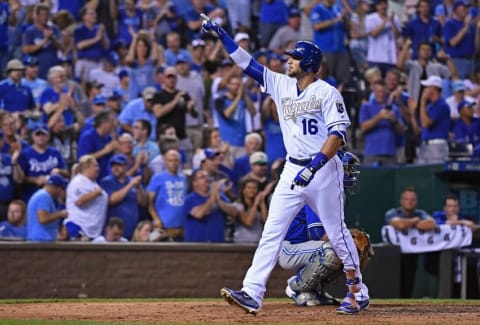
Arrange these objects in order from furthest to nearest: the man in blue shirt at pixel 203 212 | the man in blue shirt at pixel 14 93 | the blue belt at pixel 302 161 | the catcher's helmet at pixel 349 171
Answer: the man in blue shirt at pixel 14 93
the man in blue shirt at pixel 203 212
the catcher's helmet at pixel 349 171
the blue belt at pixel 302 161

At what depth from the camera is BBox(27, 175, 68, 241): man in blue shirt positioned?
13.1 m

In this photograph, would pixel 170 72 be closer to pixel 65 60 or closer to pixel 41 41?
pixel 65 60

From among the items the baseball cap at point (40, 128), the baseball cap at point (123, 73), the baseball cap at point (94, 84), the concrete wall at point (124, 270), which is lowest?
the concrete wall at point (124, 270)

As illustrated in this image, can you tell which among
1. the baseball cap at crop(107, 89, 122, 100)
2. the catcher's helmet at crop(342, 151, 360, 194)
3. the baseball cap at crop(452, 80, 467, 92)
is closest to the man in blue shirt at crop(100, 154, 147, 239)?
the baseball cap at crop(107, 89, 122, 100)

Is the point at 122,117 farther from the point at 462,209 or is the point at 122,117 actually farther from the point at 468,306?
the point at 468,306

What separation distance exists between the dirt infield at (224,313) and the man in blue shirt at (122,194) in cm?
278

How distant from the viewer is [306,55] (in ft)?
30.3

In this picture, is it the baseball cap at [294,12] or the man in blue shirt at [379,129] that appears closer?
the man in blue shirt at [379,129]

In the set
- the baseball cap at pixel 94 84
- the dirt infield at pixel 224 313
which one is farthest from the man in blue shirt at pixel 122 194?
the dirt infield at pixel 224 313

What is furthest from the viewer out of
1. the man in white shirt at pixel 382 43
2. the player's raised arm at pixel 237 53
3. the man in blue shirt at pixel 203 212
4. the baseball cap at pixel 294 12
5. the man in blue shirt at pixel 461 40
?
the man in blue shirt at pixel 461 40

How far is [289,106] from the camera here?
925 centimetres

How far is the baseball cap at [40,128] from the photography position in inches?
557

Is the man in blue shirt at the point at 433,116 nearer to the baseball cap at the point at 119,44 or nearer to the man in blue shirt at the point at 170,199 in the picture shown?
the man in blue shirt at the point at 170,199

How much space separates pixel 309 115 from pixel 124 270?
451cm
